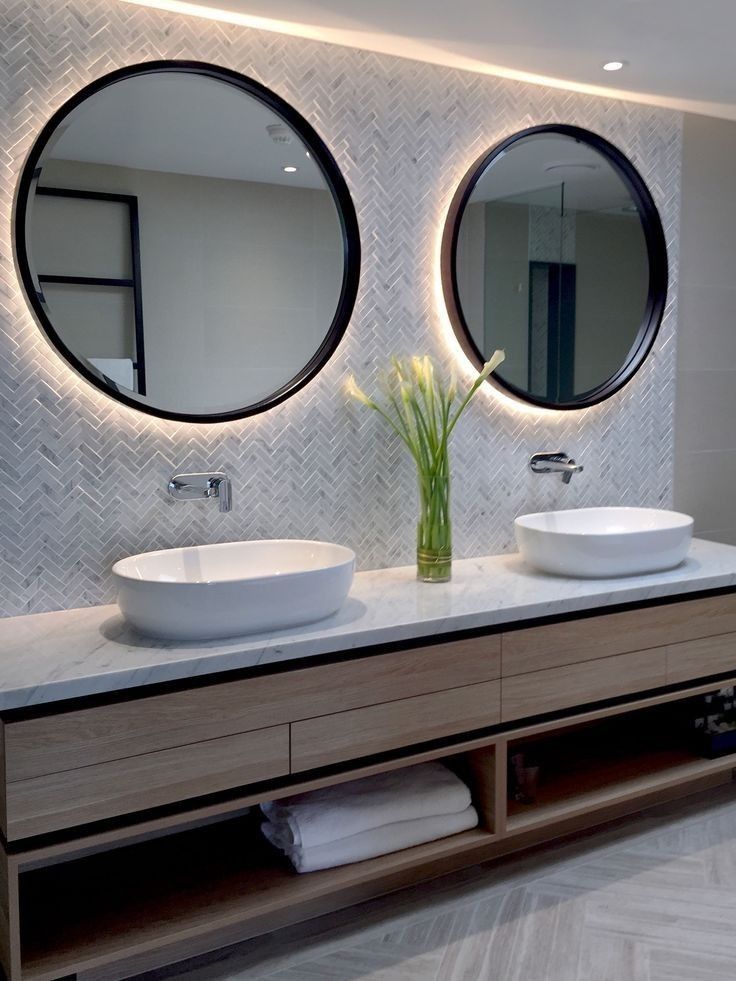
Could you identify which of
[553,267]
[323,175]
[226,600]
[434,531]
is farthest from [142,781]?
[553,267]

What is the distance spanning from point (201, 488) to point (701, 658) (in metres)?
1.56

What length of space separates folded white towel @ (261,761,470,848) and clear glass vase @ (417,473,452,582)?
0.54 metres

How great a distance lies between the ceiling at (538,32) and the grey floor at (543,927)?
2.31m

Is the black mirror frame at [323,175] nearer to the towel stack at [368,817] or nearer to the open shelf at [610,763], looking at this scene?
the towel stack at [368,817]

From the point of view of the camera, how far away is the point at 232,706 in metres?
2.01

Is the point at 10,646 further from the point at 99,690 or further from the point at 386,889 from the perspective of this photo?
the point at 386,889

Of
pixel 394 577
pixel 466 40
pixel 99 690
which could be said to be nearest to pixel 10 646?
pixel 99 690

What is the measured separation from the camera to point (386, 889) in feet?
8.10

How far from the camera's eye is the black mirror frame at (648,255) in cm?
283

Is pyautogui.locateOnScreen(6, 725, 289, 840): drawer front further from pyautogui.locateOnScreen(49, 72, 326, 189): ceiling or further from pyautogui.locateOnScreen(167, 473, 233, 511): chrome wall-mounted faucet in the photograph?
pyautogui.locateOnScreen(49, 72, 326, 189): ceiling

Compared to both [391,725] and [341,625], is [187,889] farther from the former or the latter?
[341,625]

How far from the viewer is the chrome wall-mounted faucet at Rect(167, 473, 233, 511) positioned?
8.09 ft

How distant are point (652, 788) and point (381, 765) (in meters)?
0.98

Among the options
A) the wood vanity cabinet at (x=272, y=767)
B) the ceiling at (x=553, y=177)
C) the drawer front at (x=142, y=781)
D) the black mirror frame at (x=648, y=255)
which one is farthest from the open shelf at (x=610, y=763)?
the ceiling at (x=553, y=177)
